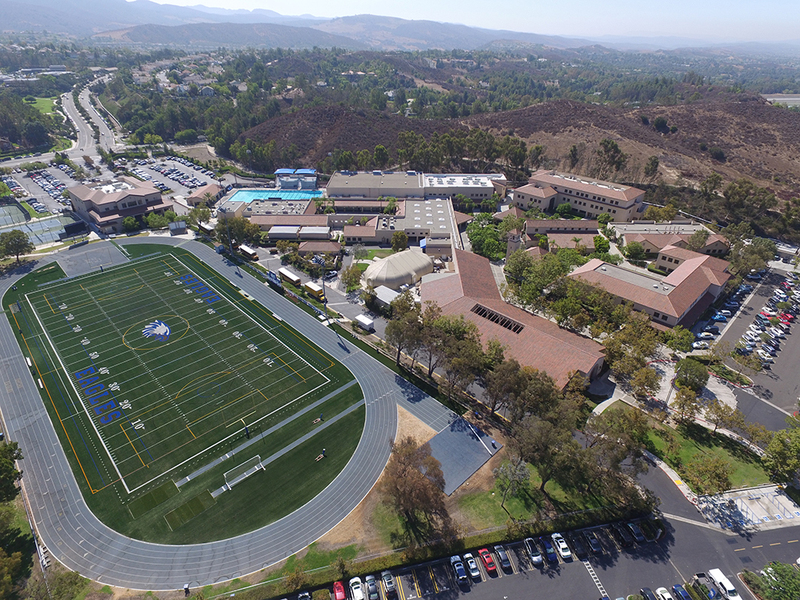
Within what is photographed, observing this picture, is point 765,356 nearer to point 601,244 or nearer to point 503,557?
point 601,244

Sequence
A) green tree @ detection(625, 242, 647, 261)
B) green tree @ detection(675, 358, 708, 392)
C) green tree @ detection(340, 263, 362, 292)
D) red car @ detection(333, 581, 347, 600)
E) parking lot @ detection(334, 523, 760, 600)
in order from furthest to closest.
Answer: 1. green tree @ detection(625, 242, 647, 261)
2. green tree @ detection(340, 263, 362, 292)
3. green tree @ detection(675, 358, 708, 392)
4. parking lot @ detection(334, 523, 760, 600)
5. red car @ detection(333, 581, 347, 600)

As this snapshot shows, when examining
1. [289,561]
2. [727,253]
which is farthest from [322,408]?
[727,253]

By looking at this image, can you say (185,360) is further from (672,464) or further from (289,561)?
(672,464)

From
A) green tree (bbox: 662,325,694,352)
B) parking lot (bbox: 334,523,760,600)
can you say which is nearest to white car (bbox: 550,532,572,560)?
parking lot (bbox: 334,523,760,600)

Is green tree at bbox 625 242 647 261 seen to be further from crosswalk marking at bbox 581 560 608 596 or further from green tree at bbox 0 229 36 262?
green tree at bbox 0 229 36 262

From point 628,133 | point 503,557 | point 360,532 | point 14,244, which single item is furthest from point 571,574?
point 628,133

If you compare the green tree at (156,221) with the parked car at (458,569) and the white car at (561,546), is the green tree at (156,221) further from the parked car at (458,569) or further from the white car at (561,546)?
the white car at (561,546)

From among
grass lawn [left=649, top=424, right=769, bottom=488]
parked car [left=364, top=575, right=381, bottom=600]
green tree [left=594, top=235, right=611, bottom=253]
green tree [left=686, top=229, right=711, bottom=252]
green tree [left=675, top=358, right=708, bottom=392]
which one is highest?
green tree [left=686, top=229, right=711, bottom=252]
